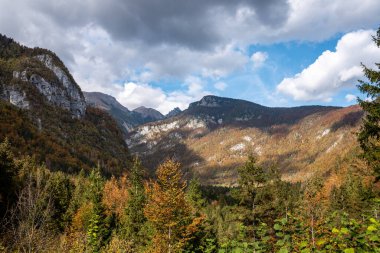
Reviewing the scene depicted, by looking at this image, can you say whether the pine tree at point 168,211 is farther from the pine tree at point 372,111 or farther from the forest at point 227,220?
the pine tree at point 372,111

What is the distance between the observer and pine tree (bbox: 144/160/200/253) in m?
26.3

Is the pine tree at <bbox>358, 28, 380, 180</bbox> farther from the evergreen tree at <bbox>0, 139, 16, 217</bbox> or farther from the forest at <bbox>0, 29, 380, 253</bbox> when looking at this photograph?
the evergreen tree at <bbox>0, 139, 16, 217</bbox>

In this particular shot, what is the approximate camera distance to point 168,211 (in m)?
26.3

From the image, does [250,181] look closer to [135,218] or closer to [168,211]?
[168,211]

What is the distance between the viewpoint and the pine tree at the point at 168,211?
26297 millimetres

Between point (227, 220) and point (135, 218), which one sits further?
point (135, 218)

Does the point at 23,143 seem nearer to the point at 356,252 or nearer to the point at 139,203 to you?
the point at 139,203

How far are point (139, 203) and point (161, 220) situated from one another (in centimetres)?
2154

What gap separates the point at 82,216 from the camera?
165 feet

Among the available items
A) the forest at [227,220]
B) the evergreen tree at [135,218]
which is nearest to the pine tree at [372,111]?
the forest at [227,220]

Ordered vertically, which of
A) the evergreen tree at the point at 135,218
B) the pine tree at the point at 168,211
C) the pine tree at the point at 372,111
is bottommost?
the evergreen tree at the point at 135,218

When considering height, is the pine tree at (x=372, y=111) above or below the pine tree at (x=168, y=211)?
above

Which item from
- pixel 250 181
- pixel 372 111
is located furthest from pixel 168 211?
pixel 372 111

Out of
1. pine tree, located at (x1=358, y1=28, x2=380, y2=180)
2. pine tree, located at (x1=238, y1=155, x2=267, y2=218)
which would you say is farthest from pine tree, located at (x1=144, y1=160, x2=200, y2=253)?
pine tree, located at (x1=358, y1=28, x2=380, y2=180)
